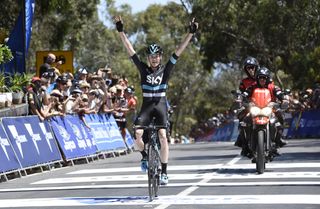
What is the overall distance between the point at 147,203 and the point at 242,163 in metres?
7.47

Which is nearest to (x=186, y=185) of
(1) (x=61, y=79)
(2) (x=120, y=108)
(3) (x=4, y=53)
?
(3) (x=4, y=53)

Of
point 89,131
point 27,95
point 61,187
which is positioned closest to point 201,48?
point 89,131

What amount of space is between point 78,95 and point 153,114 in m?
10.8

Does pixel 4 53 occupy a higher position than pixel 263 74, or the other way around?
pixel 4 53

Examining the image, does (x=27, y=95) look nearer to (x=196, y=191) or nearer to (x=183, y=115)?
(x=196, y=191)

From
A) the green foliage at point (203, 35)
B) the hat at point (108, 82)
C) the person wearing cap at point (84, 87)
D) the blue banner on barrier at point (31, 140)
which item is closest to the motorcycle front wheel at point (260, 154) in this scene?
the blue banner on barrier at point (31, 140)

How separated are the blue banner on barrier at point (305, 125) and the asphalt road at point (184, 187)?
49.3ft

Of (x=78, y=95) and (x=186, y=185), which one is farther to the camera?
(x=78, y=95)

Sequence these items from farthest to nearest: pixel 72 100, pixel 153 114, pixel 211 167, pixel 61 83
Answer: pixel 72 100
pixel 61 83
pixel 211 167
pixel 153 114

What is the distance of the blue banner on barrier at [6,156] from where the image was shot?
17359 millimetres

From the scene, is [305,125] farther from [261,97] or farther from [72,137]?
[261,97]

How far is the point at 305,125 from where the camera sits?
36438mm

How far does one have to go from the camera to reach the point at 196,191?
13484mm

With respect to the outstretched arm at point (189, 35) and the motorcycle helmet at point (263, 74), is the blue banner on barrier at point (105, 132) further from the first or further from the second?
the outstretched arm at point (189, 35)
